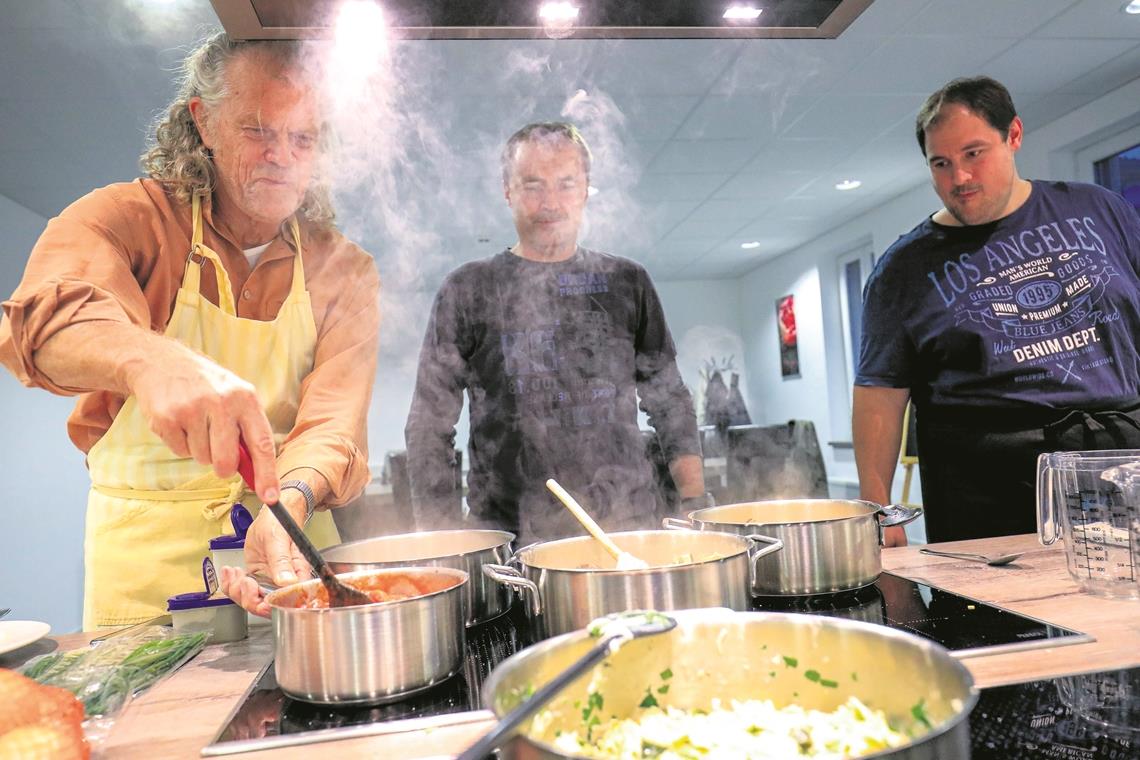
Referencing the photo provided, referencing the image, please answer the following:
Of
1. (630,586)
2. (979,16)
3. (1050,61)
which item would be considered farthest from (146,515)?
(1050,61)

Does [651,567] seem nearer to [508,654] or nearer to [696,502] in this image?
[508,654]

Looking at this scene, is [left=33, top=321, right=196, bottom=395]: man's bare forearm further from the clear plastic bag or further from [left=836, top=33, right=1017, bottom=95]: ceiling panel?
[left=836, top=33, right=1017, bottom=95]: ceiling panel

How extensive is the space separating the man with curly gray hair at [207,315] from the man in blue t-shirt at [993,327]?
1317 millimetres

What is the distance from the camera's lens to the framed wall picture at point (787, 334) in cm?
263

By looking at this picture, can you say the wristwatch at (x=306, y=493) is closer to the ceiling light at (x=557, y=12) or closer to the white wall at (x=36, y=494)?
the white wall at (x=36, y=494)

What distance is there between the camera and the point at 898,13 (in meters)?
2.39

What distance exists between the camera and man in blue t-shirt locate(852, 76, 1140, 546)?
1.77 meters

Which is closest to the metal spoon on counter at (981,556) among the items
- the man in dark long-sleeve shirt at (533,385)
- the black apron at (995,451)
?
the black apron at (995,451)

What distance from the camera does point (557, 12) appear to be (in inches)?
55.5

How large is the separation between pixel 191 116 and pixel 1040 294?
6.59 feet

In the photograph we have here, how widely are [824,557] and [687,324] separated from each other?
3.75ft

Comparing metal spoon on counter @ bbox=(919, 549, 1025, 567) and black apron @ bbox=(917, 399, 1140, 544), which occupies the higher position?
black apron @ bbox=(917, 399, 1140, 544)

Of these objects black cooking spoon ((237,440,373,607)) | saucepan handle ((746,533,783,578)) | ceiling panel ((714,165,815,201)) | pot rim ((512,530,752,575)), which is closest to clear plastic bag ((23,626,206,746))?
black cooking spoon ((237,440,373,607))

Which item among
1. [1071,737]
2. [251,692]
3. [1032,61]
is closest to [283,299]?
[251,692]
